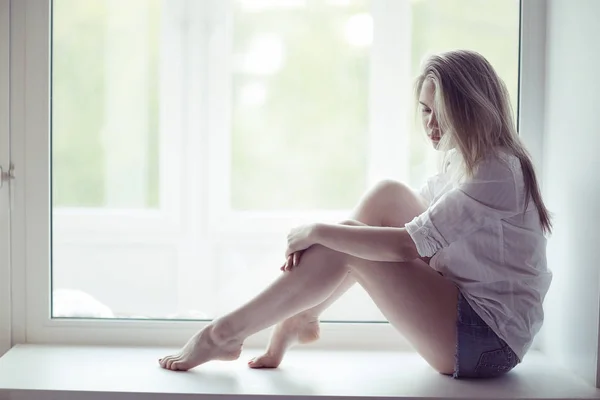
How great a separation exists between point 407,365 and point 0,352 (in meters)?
1.05

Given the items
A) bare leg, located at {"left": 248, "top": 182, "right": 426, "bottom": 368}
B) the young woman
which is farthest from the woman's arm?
bare leg, located at {"left": 248, "top": 182, "right": 426, "bottom": 368}

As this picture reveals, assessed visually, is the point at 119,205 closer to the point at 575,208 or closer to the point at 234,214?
the point at 234,214

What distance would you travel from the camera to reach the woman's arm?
1.52 meters

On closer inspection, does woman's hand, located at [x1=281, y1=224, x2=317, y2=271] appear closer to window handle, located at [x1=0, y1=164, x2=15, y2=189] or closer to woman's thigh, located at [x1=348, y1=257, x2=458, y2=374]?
woman's thigh, located at [x1=348, y1=257, x2=458, y2=374]

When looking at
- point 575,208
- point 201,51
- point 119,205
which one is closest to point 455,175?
point 575,208

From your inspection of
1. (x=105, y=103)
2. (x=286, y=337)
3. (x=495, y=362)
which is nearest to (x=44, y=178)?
(x=105, y=103)

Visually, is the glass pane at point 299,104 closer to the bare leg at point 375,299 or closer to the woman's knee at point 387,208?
the woman's knee at point 387,208

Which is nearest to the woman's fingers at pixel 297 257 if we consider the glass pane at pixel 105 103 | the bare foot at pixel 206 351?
the bare foot at pixel 206 351

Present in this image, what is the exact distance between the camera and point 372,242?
1521mm

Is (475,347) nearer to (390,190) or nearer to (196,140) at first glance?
(390,190)

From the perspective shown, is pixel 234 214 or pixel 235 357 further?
pixel 234 214

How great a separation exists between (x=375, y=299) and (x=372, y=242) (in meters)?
0.16

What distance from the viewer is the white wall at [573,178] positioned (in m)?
1.56

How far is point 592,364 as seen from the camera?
1.57 metres
